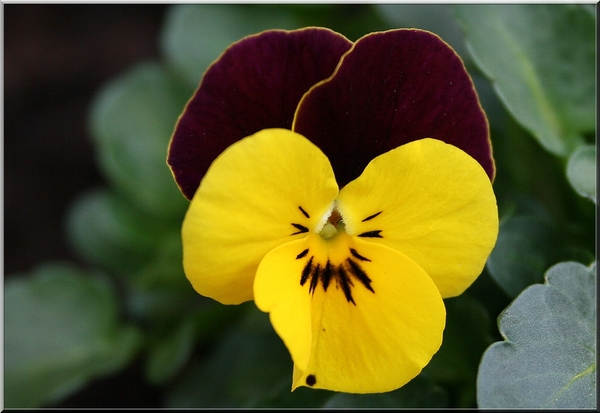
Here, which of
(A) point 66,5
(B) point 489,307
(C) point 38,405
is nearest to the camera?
(B) point 489,307

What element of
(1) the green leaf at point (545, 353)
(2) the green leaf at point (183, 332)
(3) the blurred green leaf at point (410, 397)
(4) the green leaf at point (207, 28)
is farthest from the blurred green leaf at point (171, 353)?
(1) the green leaf at point (545, 353)

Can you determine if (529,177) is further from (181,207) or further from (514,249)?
(181,207)


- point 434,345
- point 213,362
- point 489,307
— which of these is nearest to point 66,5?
point 213,362

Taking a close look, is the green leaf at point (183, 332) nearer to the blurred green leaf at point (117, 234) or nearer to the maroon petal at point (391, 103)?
the blurred green leaf at point (117, 234)

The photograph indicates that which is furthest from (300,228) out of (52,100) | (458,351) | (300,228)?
(52,100)

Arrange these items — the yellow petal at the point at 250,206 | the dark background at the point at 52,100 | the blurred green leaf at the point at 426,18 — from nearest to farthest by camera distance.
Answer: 1. the yellow petal at the point at 250,206
2. the blurred green leaf at the point at 426,18
3. the dark background at the point at 52,100

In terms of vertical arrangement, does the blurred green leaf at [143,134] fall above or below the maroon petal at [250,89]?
below

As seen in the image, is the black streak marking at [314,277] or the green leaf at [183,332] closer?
the black streak marking at [314,277]
